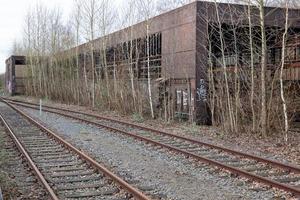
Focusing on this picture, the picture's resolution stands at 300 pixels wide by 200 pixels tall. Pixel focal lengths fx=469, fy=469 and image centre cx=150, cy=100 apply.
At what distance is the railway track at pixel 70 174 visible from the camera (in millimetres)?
8695

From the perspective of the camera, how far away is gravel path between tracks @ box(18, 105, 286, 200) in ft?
28.9

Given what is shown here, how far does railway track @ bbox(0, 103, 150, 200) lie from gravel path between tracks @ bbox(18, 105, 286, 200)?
0.55 m

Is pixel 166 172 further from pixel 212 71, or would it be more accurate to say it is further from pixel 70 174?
pixel 212 71

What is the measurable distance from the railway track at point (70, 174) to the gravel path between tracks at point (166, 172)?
→ 548 millimetres

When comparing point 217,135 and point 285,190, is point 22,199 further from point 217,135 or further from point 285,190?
point 217,135

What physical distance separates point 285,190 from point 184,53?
1679 cm

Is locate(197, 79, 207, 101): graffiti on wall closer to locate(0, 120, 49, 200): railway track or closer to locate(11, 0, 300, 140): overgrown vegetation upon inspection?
locate(11, 0, 300, 140): overgrown vegetation

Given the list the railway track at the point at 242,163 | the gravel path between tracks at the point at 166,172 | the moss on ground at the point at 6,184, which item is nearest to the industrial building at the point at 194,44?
the railway track at the point at 242,163

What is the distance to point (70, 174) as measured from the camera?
34.6 feet

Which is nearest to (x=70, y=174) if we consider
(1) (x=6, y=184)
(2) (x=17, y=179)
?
(2) (x=17, y=179)

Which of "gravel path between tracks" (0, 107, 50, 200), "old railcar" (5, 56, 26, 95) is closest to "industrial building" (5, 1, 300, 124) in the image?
"gravel path between tracks" (0, 107, 50, 200)

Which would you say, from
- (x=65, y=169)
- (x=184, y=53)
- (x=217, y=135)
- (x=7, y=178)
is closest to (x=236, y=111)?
(x=217, y=135)

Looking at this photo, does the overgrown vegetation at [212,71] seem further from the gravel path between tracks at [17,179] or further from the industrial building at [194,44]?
the gravel path between tracks at [17,179]

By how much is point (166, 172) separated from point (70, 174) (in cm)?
219
